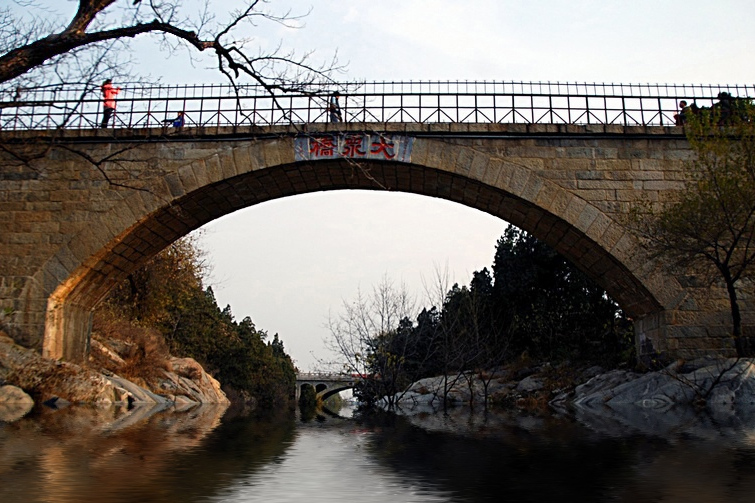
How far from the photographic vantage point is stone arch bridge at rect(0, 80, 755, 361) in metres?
13.7

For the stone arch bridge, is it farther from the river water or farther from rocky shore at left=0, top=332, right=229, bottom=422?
the river water

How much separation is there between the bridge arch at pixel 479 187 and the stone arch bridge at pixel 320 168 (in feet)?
0.08

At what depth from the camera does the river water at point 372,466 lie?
142 inches

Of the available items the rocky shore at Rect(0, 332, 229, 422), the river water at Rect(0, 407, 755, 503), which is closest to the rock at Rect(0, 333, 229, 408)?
the rocky shore at Rect(0, 332, 229, 422)

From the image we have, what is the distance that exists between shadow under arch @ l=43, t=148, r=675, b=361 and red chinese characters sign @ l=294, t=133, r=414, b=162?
0.65 ft

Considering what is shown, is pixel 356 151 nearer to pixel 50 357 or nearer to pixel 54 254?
pixel 54 254

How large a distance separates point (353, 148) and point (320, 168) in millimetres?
910

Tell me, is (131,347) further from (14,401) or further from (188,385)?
(14,401)

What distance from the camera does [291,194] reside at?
1588 cm

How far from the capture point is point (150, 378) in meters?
17.3

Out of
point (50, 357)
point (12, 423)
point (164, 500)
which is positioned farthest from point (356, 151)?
point (164, 500)

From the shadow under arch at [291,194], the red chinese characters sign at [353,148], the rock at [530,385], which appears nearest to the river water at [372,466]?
the shadow under arch at [291,194]

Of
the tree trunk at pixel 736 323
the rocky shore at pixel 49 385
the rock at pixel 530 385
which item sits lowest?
the rock at pixel 530 385

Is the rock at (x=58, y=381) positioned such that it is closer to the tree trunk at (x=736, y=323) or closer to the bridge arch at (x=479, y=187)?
the bridge arch at (x=479, y=187)
